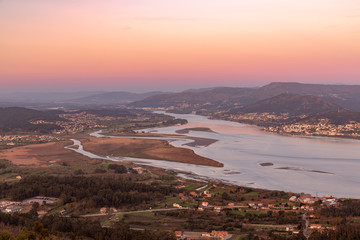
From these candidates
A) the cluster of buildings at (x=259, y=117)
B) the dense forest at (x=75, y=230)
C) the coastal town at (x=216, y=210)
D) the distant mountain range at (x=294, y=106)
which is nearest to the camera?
the dense forest at (x=75, y=230)

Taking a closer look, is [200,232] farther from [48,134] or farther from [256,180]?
[48,134]

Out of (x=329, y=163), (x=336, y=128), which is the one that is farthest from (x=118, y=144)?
(x=336, y=128)

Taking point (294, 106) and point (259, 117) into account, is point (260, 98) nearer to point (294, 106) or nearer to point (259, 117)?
point (294, 106)

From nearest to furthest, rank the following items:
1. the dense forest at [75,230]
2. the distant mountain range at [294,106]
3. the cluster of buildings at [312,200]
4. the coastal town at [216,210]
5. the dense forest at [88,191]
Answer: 1. the dense forest at [75,230]
2. the coastal town at [216,210]
3. the cluster of buildings at [312,200]
4. the dense forest at [88,191]
5. the distant mountain range at [294,106]

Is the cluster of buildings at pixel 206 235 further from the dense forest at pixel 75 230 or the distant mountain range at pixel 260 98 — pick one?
the distant mountain range at pixel 260 98

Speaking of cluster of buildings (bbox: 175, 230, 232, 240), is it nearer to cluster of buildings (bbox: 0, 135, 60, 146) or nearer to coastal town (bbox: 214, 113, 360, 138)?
cluster of buildings (bbox: 0, 135, 60, 146)

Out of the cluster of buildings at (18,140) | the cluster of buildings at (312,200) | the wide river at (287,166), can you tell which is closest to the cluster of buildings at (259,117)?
the wide river at (287,166)

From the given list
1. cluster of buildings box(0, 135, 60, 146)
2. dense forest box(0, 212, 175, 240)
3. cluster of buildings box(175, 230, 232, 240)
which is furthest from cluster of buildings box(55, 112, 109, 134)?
cluster of buildings box(175, 230, 232, 240)
